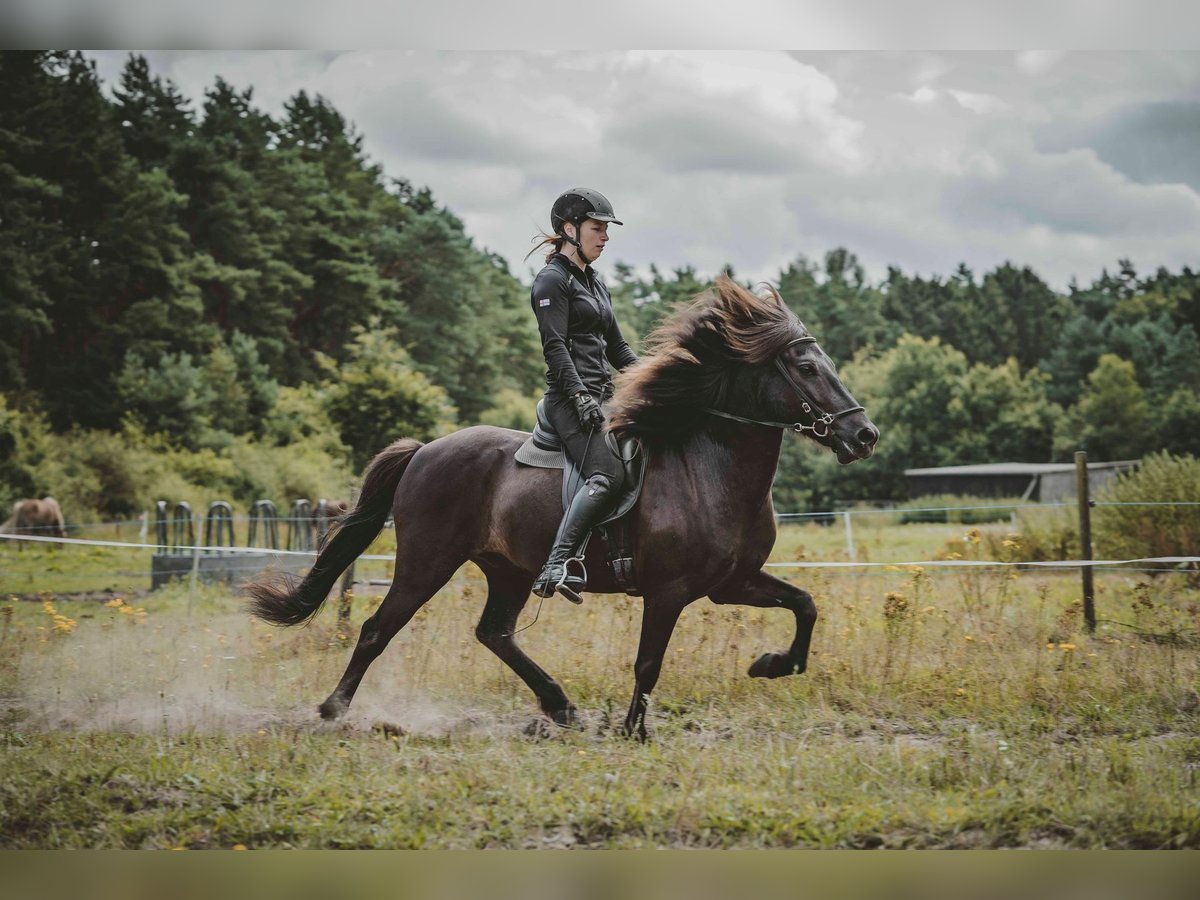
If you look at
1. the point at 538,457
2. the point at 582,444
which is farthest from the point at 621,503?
the point at 538,457

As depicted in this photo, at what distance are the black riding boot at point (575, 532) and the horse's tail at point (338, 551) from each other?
161cm

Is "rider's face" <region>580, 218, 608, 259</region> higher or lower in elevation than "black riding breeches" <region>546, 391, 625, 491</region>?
higher

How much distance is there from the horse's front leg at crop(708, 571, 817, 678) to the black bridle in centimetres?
92

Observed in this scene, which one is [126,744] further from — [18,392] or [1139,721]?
[18,392]

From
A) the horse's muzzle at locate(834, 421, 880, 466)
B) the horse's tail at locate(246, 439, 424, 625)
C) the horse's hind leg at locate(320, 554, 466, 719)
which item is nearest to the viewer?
the horse's muzzle at locate(834, 421, 880, 466)

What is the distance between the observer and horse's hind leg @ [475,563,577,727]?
6.45m

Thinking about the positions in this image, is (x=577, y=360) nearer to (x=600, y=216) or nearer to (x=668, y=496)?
(x=600, y=216)

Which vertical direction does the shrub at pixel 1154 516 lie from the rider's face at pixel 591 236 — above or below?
below

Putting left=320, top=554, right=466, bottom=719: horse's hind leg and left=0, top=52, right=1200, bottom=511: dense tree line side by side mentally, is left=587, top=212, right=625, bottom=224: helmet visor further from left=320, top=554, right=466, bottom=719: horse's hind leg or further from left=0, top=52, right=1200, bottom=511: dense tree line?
left=0, top=52, right=1200, bottom=511: dense tree line

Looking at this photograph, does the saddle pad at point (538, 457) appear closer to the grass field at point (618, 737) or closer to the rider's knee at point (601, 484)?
the rider's knee at point (601, 484)

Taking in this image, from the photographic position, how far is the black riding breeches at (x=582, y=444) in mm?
5852

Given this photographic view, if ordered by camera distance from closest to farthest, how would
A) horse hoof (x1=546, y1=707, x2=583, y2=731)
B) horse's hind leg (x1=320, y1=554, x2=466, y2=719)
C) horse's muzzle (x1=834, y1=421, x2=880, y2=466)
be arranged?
1. horse's muzzle (x1=834, y1=421, x2=880, y2=466)
2. horse hoof (x1=546, y1=707, x2=583, y2=731)
3. horse's hind leg (x1=320, y1=554, x2=466, y2=719)

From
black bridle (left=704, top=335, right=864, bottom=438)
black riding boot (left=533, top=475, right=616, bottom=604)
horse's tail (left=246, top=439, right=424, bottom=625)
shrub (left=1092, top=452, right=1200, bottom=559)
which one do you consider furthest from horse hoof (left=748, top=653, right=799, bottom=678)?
shrub (left=1092, top=452, right=1200, bottom=559)

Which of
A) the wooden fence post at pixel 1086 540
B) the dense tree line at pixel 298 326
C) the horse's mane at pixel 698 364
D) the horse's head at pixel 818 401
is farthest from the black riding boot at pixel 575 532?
the dense tree line at pixel 298 326
